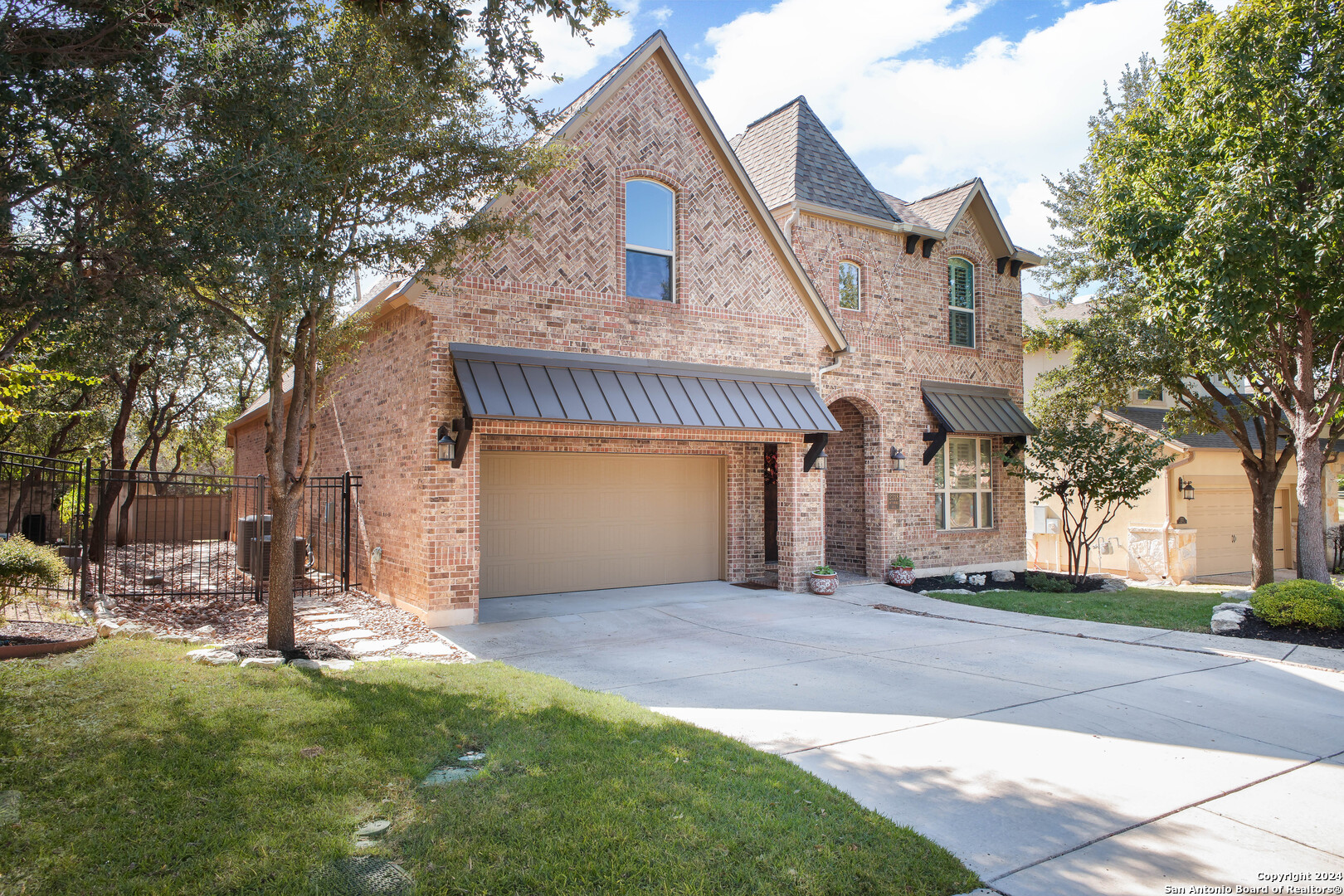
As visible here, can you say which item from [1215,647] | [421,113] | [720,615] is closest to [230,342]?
[421,113]

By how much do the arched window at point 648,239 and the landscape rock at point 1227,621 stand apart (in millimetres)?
8934

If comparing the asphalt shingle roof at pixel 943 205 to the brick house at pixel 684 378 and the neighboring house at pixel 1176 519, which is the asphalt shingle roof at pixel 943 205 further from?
the neighboring house at pixel 1176 519

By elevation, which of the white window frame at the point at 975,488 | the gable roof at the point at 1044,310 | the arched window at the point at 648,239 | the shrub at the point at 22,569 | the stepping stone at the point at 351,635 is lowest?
the stepping stone at the point at 351,635

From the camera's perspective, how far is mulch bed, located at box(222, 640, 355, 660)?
7523 millimetres

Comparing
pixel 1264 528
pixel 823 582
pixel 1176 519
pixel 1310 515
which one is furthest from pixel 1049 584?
pixel 1176 519

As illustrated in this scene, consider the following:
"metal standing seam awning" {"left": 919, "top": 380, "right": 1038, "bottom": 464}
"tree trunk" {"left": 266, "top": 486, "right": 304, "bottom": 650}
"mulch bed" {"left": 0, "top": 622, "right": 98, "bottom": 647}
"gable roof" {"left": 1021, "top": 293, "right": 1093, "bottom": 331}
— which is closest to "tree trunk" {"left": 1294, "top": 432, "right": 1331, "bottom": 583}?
"metal standing seam awning" {"left": 919, "top": 380, "right": 1038, "bottom": 464}

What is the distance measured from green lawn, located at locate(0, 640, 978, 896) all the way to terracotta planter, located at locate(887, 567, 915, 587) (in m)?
9.71

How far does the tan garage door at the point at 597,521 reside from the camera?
1215cm

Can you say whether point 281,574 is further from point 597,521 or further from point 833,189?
point 833,189

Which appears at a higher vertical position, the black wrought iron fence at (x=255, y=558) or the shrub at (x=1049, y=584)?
the black wrought iron fence at (x=255, y=558)

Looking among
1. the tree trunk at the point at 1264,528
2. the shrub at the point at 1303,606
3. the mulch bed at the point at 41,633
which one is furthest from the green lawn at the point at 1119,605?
the mulch bed at the point at 41,633

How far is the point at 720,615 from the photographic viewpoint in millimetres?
10930

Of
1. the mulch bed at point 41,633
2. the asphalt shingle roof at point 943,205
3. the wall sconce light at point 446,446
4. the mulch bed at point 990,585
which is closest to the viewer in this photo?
the mulch bed at point 41,633

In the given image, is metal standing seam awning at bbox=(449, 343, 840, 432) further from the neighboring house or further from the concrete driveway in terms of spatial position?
the neighboring house
